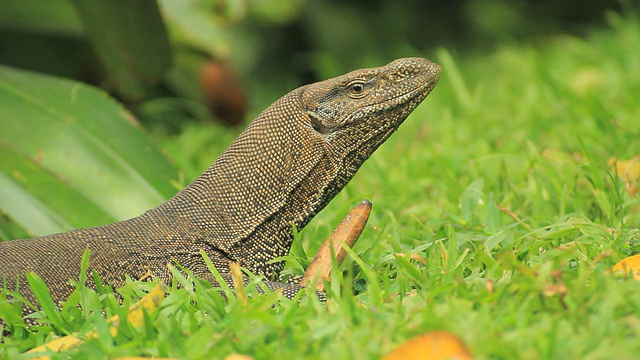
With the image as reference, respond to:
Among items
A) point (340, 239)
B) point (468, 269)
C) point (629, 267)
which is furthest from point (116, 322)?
point (629, 267)

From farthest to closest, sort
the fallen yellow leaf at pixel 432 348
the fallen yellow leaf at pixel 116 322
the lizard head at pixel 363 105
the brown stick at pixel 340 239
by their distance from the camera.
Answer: the lizard head at pixel 363 105 < the brown stick at pixel 340 239 < the fallen yellow leaf at pixel 116 322 < the fallen yellow leaf at pixel 432 348

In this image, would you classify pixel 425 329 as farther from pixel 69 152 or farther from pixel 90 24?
pixel 90 24

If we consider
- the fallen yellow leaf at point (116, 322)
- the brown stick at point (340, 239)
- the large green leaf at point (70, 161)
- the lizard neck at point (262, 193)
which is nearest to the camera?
the fallen yellow leaf at point (116, 322)

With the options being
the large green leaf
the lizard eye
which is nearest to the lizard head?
the lizard eye

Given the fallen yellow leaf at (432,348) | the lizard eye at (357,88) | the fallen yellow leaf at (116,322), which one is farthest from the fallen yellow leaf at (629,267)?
the fallen yellow leaf at (116,322)

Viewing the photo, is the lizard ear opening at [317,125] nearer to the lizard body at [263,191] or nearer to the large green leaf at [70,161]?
the lizard body at [263,191]

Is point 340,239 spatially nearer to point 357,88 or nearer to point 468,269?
point 468,269

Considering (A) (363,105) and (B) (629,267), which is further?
(A) (363,105)
